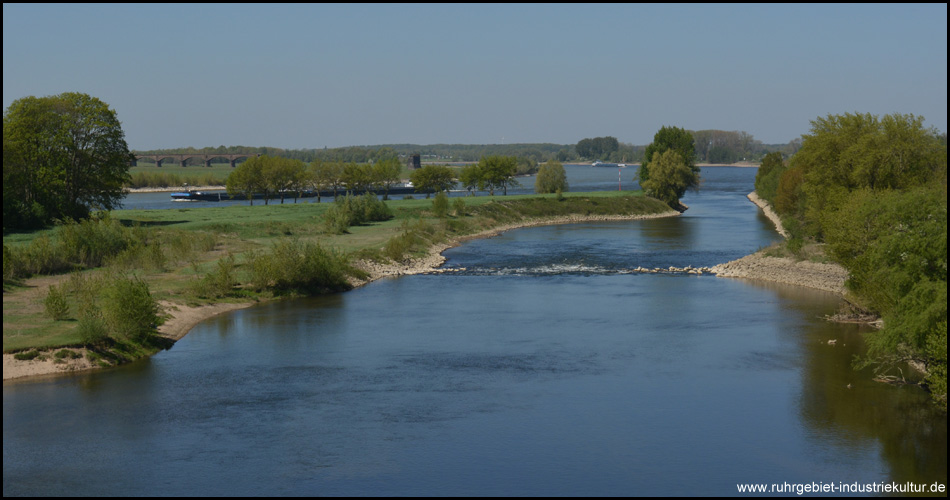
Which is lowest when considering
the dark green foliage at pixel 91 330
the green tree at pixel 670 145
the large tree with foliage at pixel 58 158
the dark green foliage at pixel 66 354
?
the dark green foliage at pixel 66 354

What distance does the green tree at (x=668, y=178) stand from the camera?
128500mm

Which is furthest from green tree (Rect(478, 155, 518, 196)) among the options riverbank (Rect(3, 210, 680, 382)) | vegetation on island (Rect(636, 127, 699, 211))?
riverbank (Rect(3, 210, 680, 382))

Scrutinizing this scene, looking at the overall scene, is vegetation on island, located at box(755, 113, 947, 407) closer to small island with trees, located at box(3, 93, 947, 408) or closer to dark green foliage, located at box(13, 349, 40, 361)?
small island with trees, located at box(3, 93, 947, 408)

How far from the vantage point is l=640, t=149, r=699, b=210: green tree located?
128500mm

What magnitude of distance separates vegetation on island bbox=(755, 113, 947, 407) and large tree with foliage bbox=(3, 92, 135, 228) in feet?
190

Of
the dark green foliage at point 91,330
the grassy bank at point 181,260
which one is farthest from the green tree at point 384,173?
the dark green foliage at point 91,330

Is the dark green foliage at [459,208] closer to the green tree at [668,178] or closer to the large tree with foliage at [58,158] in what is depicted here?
the green tree at [668,178]

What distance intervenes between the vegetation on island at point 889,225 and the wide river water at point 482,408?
248 cm

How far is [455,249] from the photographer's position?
8388cm

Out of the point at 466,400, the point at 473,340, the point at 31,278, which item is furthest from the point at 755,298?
the point at 31,278

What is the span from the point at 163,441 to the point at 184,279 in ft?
90.7

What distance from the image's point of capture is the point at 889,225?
36.1 m

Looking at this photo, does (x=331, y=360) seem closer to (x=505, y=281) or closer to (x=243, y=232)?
(x=505, y=281)

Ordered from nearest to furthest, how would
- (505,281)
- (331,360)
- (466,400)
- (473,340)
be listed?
(466,400) → (331,360) → (473,340) → (505,281)
